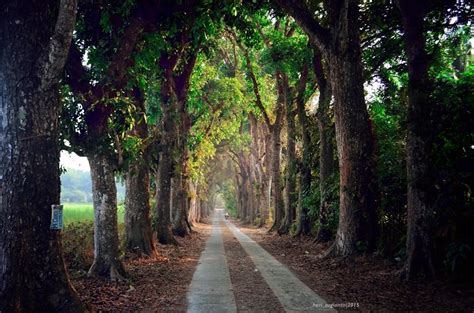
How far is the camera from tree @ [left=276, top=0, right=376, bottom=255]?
1160 centimetres

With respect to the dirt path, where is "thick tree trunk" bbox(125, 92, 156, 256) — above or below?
above

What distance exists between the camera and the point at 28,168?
18.5 feet

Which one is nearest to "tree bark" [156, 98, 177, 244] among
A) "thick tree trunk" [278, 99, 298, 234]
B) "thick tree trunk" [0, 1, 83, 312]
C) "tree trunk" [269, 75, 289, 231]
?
"thick tree trunk" [278, 99, 298, 234]

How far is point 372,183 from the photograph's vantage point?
11.7 metres

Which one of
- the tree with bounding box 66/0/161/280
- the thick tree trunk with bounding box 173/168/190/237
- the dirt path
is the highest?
the tree with bounding box 66/0/161/280

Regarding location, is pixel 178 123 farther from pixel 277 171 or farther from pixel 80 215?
pixel 80 215

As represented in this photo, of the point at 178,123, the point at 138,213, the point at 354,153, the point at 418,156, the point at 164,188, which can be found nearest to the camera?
the point at 418,156

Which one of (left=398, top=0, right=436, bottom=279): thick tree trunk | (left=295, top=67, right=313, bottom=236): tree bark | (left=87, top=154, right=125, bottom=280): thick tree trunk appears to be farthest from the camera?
(left=295, top=67, right=313, bottom=236): tree bark

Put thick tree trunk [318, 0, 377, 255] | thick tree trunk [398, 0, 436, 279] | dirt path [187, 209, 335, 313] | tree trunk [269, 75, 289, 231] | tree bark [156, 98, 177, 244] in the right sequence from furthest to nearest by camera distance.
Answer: tree trunk [269, 75, 289, 231] < tree bark [156, 98, 177, 244] < thick tree trunk [318, 0, 377, 255] < thick tree trunk [398, 0, 436, 279] < dirt path [187, 209, 335, 313]

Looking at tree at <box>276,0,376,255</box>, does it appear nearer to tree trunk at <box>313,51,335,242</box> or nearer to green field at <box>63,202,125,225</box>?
tree trunk at <box>313,51,335,242</box>

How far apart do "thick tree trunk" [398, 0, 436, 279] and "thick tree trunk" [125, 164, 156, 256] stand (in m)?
8.60

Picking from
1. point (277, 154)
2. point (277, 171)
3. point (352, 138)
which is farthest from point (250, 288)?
point (277, 171)

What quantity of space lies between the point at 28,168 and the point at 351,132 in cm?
898

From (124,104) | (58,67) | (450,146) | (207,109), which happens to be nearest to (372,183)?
(450,146)
